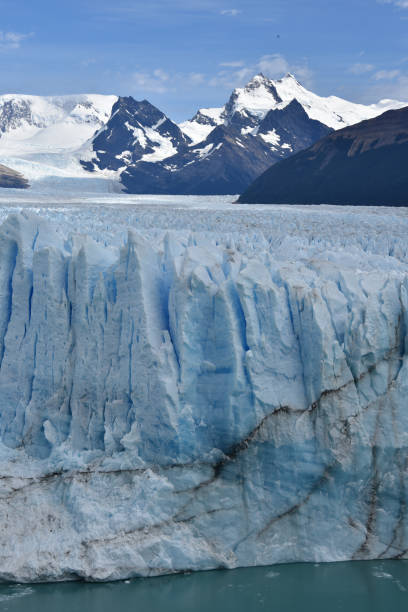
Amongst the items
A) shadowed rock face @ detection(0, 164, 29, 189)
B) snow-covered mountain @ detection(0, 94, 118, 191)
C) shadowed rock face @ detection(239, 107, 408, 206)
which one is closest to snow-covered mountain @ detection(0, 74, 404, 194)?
shadowed rock face @ detection(0, 164, 29, 189)

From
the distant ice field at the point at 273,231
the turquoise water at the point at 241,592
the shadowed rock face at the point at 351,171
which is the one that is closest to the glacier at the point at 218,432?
the turquoise water at the point at 241,592

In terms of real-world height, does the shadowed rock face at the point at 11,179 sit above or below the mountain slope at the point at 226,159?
below

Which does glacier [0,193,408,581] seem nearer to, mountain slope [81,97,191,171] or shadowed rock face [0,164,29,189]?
shadowed rock face [0,164,29,189]

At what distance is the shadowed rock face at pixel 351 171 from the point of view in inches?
1039

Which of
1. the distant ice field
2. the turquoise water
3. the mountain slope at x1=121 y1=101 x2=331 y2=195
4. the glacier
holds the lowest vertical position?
the turquoise water

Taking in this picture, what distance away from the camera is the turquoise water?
586 cm

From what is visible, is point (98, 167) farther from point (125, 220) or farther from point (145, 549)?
point (145, 549)

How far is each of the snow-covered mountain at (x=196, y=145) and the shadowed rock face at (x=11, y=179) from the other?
848 millimetres

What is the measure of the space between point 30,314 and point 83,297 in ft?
2.64

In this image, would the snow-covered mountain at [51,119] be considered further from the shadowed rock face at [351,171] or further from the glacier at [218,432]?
the glacier at [218,432]

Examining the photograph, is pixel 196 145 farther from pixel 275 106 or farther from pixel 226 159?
pixel 275 106

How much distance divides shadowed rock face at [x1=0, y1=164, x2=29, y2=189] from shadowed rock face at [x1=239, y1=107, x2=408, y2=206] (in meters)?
15.5

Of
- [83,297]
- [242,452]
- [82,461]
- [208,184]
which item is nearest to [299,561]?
[242,452]

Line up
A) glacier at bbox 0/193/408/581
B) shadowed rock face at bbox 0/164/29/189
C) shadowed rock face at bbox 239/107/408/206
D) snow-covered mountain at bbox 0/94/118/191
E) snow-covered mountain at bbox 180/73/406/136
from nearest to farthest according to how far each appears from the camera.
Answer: glacier at bbox 0/193/408/581 → shadowed rock face at bbox 239/107/408/206 → shadowed rock face at bbox 0/164/29/189 → snow-covered mountain at bbox 180/73/406/136 → snow-covered mountain at bbox 0/94/118/191
